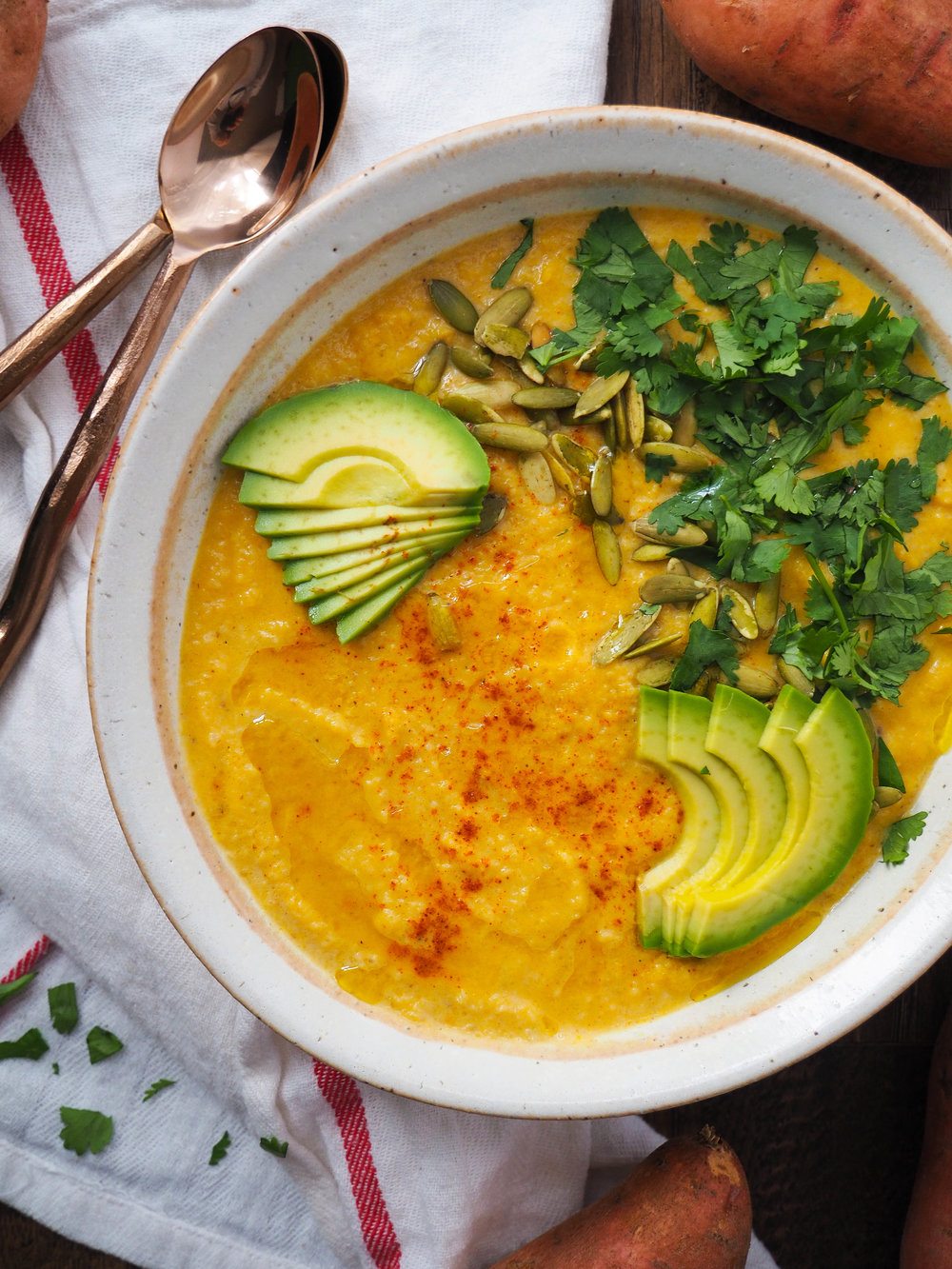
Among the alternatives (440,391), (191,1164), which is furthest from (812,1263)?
(440,391)

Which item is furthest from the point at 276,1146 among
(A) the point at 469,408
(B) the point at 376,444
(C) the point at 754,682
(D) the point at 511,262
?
(D) the point at 511,262

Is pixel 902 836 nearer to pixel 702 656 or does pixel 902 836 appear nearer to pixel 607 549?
pixel 702 656

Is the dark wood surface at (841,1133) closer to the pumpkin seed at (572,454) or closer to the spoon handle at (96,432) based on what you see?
the pumpkin seed at (572,454)

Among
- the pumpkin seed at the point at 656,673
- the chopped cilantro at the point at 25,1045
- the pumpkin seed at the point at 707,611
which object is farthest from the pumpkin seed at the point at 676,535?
the chopped cilantro at the point at 25,1045

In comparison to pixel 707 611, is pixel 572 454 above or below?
above

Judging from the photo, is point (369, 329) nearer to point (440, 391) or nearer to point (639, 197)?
point (440, 391)

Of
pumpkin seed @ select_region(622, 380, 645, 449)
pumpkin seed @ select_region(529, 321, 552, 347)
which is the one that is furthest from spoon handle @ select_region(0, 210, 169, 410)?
pumpkin seed @ select_region(622, 380, 645, 449)

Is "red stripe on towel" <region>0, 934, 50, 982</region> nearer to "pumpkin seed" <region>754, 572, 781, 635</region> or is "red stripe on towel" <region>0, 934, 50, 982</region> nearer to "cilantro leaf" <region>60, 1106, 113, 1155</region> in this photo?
"cilantro leaf" <region>60, 1106, 113, 1155</region>
